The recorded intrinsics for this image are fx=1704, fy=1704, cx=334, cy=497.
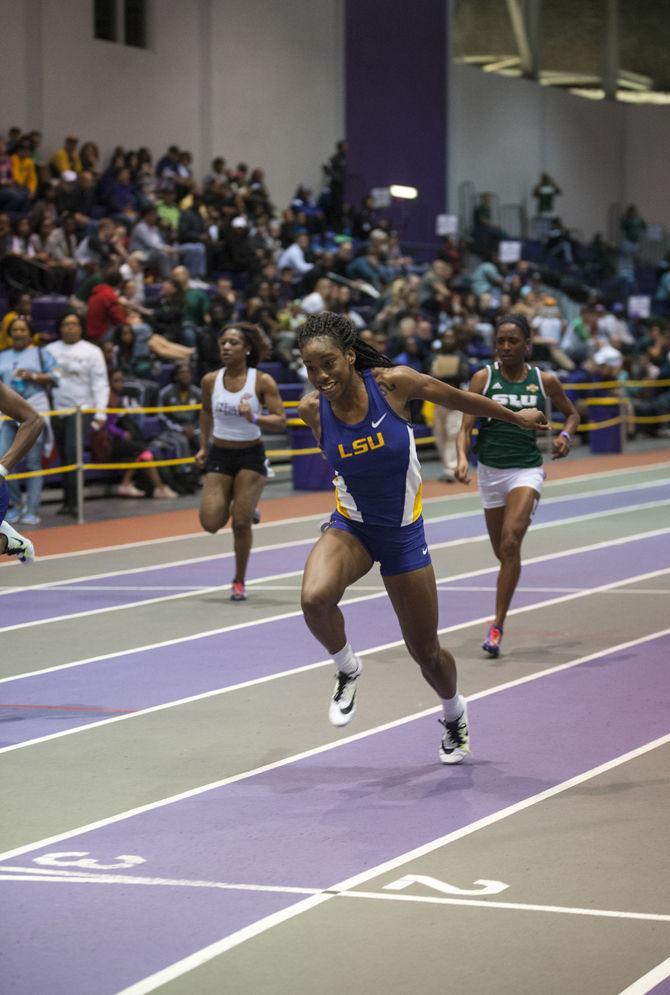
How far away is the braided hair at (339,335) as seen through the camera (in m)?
7.34

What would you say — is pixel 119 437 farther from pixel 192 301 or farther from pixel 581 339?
pixel 581 339

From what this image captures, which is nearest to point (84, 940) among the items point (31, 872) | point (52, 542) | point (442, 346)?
point (31, 872)

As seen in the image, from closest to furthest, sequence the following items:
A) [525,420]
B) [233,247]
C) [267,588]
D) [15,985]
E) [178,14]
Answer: [15,985]
[525,420]
[267,588]
[233,247]
[178,14]

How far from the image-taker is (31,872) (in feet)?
20.3

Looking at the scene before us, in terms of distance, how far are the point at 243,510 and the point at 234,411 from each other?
0.78m

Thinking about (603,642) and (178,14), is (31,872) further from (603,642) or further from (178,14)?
(178,14)

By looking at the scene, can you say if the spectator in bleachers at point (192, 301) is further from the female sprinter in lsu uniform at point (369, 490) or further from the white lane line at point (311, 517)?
the female sprinter in lsu uniform at point (369, 490)

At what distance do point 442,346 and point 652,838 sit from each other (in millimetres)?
18397

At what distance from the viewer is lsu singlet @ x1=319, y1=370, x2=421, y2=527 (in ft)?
24.5

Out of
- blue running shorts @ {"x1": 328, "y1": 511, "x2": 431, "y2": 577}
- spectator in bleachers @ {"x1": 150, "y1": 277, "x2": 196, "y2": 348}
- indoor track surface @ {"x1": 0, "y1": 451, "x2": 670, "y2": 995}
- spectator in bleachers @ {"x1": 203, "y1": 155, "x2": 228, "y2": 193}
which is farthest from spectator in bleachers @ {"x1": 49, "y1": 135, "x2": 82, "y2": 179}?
blue running shorts @ {"x1": 328, "y1": 511, "x2": 431, "y2": 577}

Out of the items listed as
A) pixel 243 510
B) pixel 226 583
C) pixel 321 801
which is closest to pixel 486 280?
pixel 226 583

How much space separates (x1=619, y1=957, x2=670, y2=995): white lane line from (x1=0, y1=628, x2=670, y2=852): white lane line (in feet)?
8.28

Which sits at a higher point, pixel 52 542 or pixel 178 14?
pixel 178 14

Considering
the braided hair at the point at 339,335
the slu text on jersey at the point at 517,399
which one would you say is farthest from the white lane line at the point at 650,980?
the slu text on jersey at the point at 517,399
